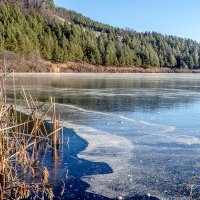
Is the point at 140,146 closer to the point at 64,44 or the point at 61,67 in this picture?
the point at 61,67

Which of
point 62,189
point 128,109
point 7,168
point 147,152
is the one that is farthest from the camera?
point 128,109

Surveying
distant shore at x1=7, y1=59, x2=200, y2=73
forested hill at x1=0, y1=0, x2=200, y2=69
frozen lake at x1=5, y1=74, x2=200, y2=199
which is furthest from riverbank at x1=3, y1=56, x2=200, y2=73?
frozen lake at x1=5, y1=74, x2=200, y2=199

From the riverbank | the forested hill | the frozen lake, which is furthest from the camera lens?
the forested hill

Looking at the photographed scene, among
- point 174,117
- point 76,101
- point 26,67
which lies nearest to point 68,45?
point 26,67

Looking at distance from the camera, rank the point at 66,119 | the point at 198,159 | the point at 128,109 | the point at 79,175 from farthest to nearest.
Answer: the point at 128,109
the point at 66,119
the point at 198,159
the point at 79,175

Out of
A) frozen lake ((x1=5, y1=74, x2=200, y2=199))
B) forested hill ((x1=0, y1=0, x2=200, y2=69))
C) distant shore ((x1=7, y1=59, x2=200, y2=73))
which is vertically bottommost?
frozen lake ((x1=5, y1=74, x2=200, y2=199))

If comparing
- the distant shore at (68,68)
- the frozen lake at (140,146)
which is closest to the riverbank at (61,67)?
the distant shore at (68,68)

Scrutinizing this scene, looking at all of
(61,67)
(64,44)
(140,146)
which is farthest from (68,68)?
(140,146)

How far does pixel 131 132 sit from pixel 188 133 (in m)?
1.71

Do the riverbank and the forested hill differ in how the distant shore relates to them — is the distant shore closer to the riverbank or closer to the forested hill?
the riverbank

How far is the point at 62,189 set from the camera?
6.38 meters

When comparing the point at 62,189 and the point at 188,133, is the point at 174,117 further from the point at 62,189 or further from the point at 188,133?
the point at 62,189

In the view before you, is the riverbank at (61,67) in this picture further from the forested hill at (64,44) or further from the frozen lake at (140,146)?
the frozen lake at (140,146)

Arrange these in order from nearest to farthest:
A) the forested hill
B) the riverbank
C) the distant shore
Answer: the riverbank < the distant shore < the forested hill
